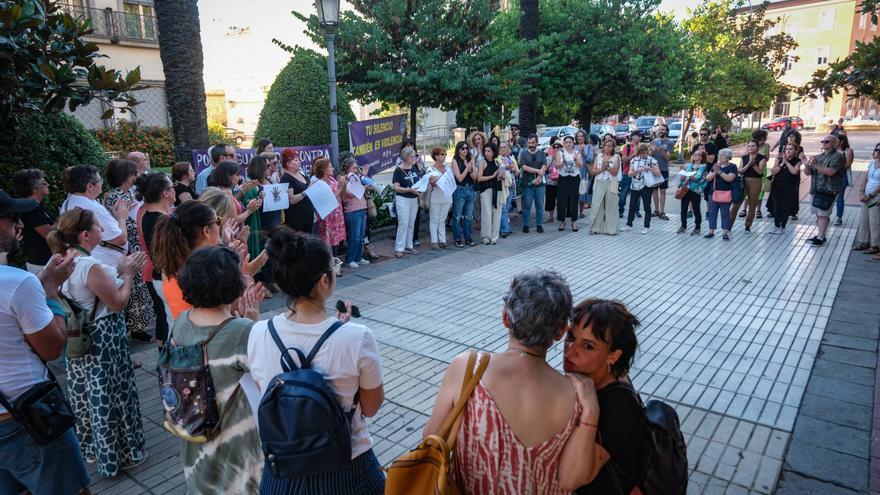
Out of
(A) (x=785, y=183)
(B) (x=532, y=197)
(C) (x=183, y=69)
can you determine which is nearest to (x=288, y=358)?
(C) (x=183, y=69)

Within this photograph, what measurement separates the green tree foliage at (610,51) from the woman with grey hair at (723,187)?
22.3 feet

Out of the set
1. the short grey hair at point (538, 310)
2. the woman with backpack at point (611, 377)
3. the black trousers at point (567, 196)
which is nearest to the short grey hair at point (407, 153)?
the black trousers at point (567, 196)

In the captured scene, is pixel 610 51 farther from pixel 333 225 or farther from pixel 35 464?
pixel 35 464

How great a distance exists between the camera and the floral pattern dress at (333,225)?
8.20 m

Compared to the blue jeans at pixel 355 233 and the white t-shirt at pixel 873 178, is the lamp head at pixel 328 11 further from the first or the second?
the white t-shirt at pixel 873 178

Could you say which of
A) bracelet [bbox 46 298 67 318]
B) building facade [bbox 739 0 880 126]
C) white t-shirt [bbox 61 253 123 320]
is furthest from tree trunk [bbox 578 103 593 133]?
building facade [bbox 739 0 880 126]

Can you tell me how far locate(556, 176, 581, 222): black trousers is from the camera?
11.2m

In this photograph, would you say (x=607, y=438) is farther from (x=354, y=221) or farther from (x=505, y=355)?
(x=354, y=221)

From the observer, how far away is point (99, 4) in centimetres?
2223

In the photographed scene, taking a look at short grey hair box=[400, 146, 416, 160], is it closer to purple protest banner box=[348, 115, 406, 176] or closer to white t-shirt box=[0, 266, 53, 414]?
purple protest banner box=[348, 115, 406, 176]

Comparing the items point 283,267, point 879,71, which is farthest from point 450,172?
point 283,267

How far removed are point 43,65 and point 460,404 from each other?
209 inches

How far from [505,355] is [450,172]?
8.03m

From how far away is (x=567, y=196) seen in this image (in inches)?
448
